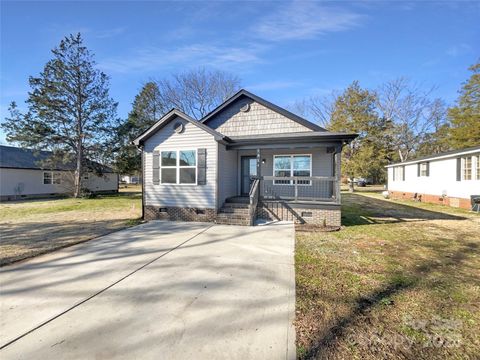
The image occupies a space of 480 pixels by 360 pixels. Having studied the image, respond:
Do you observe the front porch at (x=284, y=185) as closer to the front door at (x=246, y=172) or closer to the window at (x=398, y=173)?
the front door at (x=246, y=172)

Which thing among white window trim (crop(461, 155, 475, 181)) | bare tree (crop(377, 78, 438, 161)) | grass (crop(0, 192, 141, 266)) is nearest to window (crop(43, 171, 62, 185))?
grass (crop(0, 192, 141, 266))

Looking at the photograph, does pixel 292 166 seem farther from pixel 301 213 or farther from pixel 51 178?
pixel 51 178

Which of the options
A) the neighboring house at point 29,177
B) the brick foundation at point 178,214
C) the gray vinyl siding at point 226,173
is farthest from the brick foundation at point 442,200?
the neighboring house at point 29,177

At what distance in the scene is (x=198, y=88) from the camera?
82.0 ft

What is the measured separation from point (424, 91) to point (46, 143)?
41.8 metres

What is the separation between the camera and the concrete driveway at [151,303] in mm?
2311

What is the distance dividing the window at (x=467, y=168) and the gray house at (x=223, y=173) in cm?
892

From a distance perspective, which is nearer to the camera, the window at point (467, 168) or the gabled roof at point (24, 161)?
the window at point (467, 168)

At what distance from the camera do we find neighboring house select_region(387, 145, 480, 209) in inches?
487

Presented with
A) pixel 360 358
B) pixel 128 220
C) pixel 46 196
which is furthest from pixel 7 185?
pixel 360 358

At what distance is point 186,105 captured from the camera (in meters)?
25.8

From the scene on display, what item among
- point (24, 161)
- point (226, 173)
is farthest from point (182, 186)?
point (24, 161)

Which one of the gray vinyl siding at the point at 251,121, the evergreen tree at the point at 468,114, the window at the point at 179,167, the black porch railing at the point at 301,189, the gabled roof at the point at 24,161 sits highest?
the evergreen tree at the point at 468,114

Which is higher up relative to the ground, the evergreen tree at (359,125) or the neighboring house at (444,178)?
the evergreen tree at (359,125)
